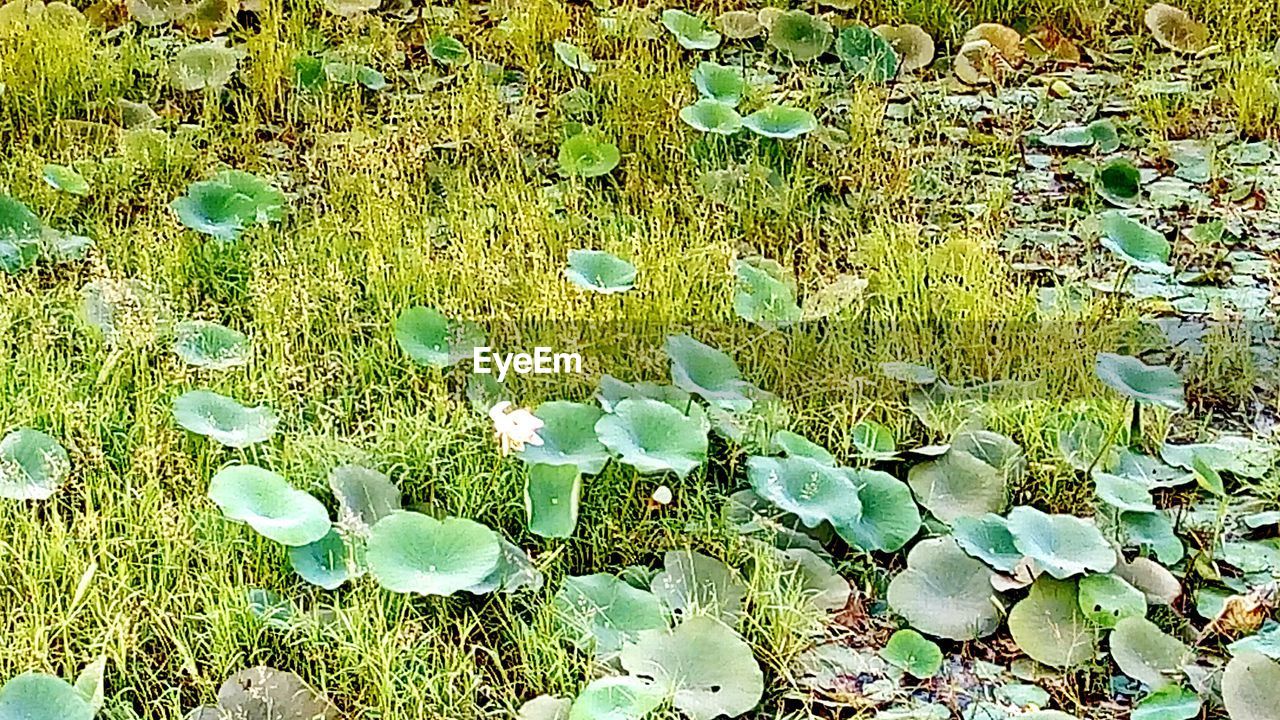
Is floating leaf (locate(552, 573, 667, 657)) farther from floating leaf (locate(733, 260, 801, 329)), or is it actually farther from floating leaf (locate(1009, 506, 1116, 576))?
floating leaf (locate(733, 260, 801, 329))

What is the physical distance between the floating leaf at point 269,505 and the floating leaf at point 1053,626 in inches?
35.8

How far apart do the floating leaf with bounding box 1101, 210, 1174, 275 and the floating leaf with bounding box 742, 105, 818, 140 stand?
2.30ft

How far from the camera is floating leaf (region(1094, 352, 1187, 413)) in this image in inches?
81.4

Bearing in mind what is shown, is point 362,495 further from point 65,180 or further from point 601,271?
point 65,180

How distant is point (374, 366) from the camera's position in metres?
2.24

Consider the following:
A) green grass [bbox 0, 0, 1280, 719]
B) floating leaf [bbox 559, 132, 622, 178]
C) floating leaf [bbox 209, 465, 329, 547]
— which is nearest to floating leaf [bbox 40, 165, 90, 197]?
green grass [bbox 0, 0, 1280, 719]

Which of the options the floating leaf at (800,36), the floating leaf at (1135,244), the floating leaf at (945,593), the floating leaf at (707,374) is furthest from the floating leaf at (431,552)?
the floating leaf at (800,36)

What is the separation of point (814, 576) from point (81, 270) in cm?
145

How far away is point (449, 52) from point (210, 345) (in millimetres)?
1285

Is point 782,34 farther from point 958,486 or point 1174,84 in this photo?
point 958,486

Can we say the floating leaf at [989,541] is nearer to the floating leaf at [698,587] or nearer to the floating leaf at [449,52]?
the floating leaf at [698,587]

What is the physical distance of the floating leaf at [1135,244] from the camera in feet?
7.65

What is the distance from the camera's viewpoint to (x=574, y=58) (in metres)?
3.19

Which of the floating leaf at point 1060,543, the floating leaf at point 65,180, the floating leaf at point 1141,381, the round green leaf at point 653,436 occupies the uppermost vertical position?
the floating leaf at point 1141,381
